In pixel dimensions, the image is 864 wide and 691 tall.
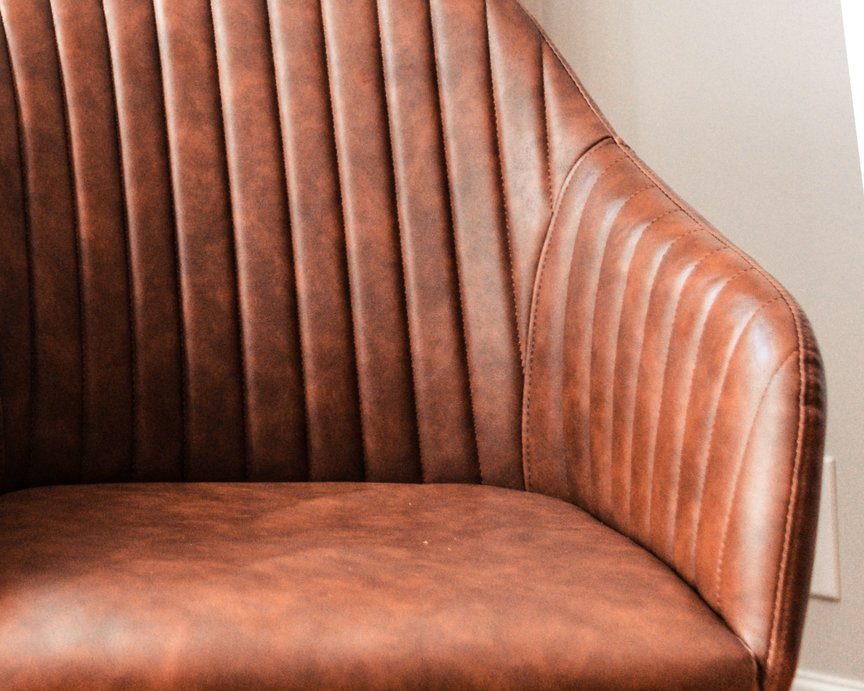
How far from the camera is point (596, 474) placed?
98 cm

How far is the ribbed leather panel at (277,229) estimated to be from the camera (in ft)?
3.68

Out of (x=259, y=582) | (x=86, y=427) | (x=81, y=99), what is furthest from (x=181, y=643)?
(x=81, y=99)

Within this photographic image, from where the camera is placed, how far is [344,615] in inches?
27.0

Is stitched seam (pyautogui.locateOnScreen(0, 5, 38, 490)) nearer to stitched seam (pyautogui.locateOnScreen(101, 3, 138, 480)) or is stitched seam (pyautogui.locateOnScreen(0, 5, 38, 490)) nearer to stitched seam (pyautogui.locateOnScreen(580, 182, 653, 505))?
stitched seam (pyautogui.locateOnScreen(101, 3, 138, 480))

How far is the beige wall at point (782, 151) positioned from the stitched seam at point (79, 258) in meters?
0.82

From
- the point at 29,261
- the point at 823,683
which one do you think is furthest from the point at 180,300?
the point at 823,683

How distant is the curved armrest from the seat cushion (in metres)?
0.04

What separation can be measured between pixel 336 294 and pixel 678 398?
480mm

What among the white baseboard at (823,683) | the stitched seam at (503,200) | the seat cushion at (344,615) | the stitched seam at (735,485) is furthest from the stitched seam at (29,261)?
the white baseboard at (823,683)

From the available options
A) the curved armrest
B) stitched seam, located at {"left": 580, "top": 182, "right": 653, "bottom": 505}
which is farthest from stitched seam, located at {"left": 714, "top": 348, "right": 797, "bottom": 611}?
stitched seam, located at {"left": 580, "top": 182, "right": 653, "bottom": 505}

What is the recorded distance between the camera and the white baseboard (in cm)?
141

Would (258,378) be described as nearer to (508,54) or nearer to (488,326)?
(488,326)

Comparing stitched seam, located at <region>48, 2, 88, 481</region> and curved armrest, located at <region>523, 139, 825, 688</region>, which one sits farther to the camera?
stitched seam, located at <region>48, 2, 88, 481</region>

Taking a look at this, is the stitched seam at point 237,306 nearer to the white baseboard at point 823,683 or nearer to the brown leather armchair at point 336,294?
the brown leather armchair at point 336,294
